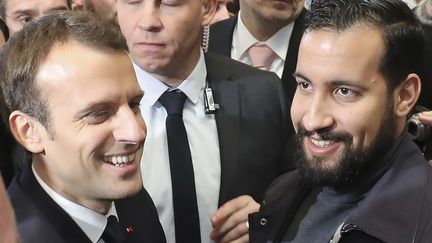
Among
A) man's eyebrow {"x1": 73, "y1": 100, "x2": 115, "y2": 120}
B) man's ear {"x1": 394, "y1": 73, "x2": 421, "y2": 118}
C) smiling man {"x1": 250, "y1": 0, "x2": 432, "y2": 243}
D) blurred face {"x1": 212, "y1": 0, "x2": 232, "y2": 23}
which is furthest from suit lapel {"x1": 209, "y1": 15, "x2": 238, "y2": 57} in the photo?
man's eyebrow {"x1": 73, "y1": 100, "x2": 115, "y2": 120}

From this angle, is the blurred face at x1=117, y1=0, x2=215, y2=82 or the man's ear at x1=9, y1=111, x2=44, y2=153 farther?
the blurred face at x1=117, y1=0, x2=215, y2=82

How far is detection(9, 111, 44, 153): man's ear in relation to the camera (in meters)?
1.31

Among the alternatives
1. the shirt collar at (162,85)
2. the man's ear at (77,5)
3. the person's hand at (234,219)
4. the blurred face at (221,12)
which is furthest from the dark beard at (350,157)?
the blurred face at (221,12)

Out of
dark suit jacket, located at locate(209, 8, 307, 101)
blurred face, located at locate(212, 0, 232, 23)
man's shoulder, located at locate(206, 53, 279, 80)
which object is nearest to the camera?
man's shoulder, located at locate(206, 53, 279, 80)

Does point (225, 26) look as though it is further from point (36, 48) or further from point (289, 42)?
point (36, 48)

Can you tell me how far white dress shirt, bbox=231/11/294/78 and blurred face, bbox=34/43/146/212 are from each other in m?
1.24

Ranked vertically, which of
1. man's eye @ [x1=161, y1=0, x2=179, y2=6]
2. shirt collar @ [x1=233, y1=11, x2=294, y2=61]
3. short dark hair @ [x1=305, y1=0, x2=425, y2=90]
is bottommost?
shirt collar @ [x1=233, y1=11, x2=294, y2=61]

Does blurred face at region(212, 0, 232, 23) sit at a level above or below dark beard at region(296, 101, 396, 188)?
below

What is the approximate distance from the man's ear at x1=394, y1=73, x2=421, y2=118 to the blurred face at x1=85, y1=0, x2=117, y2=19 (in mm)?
1188

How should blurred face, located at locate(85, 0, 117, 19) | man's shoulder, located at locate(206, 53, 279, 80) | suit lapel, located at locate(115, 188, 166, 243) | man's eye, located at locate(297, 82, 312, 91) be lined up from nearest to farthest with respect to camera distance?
man's eye, located at locate(297, 82, 312, 91) < suit lapel, located at locate(115, 188, 166, 243) < man's shoulder, located at locate(206, 53, 279, 80) < blurred face, located at locate(85, 0, 117, 19)

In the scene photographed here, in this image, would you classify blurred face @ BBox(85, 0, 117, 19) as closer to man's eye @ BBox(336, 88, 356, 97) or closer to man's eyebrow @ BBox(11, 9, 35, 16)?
man's eyebrow @ BBox(11, 9, 35, 16)

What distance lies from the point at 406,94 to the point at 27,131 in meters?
0.84

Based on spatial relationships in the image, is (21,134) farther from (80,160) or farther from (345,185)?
(345,185)

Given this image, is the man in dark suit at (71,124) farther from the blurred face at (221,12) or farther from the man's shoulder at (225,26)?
the blurred face at (221,12)
